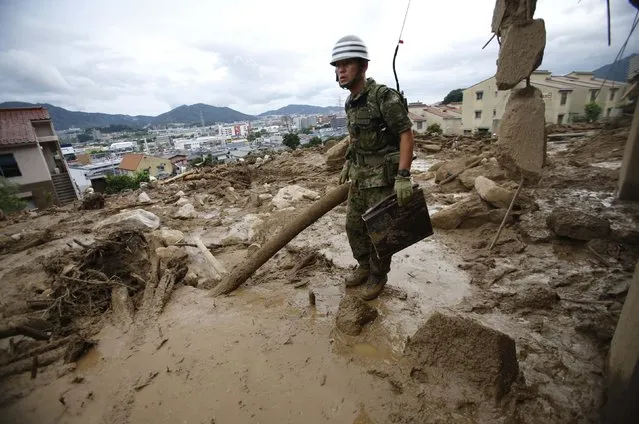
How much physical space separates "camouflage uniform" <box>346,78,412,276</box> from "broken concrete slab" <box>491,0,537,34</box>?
120 cm

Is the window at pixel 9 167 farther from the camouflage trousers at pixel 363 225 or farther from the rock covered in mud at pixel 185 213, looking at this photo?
the camouflage trousers at pixel 363 225

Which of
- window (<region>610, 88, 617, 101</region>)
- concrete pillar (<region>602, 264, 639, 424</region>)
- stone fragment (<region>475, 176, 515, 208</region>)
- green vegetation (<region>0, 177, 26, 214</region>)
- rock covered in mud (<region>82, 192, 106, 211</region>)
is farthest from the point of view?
green vegetation (<region>0, 177, 26, 214</region>)

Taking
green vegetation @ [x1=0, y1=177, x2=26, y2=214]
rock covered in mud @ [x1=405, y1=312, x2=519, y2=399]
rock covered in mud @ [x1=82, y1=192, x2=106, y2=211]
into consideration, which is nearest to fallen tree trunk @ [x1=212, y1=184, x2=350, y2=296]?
rock covered in mud @ [x1=405, y1=312, x2=519, y2=399]

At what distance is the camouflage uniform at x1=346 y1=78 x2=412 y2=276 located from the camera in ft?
7.44

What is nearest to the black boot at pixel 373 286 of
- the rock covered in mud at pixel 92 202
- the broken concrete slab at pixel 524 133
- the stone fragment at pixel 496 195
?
the broken concrete slab at pixel 524 133

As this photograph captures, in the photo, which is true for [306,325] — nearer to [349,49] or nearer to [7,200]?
[349,49]

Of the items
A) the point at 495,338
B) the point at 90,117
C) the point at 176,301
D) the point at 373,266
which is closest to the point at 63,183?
the point at 176,301

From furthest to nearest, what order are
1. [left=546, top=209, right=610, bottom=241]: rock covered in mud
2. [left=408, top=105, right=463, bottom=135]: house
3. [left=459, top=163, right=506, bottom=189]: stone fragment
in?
[left=408, top=105, right=463, bottom=135]: house → [left=459, top=163, right=506, bottom=189]: stone fragment → [left=546, top=209, right=610, bottom=241]: rock covered in mud

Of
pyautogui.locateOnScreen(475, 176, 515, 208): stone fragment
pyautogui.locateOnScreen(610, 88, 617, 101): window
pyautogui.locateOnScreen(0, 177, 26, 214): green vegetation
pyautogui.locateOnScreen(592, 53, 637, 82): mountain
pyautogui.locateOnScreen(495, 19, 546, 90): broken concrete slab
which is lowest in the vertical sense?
pyautogui.locateOnScreen(0, 177, 26, 214): green vegetation

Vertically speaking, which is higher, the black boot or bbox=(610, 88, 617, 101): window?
bbox=(610, 88, 617, 101): window

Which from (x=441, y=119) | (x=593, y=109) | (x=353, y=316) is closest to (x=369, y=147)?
(x=353, y=316)

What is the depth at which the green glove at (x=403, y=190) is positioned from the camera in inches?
84.7

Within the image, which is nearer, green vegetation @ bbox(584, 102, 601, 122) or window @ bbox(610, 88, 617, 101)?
window @ bbox(610, 88, 617, 101)

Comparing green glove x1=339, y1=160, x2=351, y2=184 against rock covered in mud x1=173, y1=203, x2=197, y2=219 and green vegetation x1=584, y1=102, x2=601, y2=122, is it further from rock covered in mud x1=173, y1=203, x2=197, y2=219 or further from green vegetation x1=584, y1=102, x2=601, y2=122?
rock covered in mud x1=173, y1=203, x2=197, y2=219
